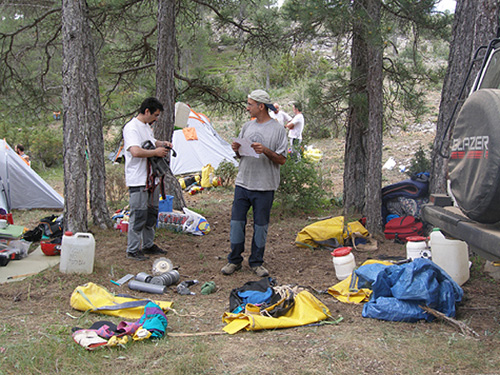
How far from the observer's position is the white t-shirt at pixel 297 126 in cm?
1177

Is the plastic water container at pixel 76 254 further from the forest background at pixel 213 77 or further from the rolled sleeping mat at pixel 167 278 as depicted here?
the forest background at pixel 213 77

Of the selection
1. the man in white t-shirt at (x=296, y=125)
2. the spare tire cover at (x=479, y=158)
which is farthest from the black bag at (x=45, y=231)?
the man in white t-shirt at (x=296, y=125)

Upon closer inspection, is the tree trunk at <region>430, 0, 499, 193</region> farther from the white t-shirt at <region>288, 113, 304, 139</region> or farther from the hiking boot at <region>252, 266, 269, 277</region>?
the white t-shirt at <region>288, 113, 304, 139</region>

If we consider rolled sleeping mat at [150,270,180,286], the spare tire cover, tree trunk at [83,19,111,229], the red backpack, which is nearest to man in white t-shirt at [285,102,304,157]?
the red backpack

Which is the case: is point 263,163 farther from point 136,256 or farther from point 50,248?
point 50,248

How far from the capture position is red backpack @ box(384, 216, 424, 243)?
6.46m

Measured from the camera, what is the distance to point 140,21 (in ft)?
31.7

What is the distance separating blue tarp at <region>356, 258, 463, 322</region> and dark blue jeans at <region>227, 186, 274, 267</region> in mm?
1542

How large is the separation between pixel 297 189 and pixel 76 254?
4757 mm

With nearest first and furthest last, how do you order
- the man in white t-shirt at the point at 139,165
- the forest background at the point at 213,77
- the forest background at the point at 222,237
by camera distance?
the forest background at the point at 222,237 → the man in white t-shirt at the point at 139,165 → the forest background at the point at 213,77

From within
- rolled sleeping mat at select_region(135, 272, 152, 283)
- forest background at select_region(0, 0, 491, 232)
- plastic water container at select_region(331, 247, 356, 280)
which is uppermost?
forest background at select_region(0, 0, 491, 232)

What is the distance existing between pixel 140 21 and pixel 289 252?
601cm

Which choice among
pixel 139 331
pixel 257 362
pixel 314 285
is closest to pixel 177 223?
pixel 314 285

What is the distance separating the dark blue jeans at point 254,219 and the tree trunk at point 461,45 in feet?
7.93
